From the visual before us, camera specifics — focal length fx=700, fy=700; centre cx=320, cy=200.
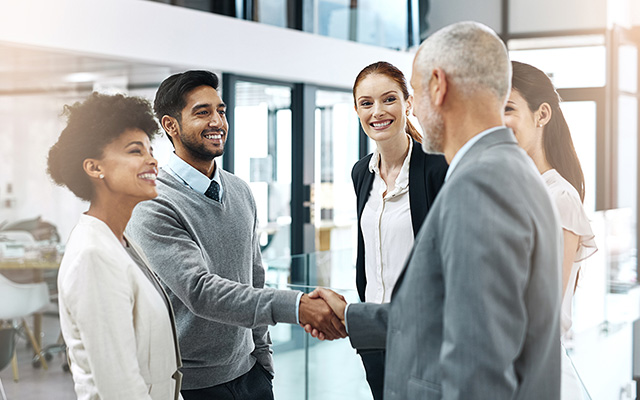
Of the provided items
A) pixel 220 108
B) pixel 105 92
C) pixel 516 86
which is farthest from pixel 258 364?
pixel 516 86

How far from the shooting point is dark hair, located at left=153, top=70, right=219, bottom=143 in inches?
85.1

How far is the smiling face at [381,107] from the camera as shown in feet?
7.68

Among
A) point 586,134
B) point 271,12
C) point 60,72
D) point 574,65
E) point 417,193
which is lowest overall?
point 417,193

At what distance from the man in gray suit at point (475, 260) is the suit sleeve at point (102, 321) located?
560mm

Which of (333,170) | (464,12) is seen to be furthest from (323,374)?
(464,12)

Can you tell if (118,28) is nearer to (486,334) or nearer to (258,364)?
(258,364)

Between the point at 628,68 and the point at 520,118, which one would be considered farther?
the point at 628,68

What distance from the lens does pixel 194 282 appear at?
6.38ft

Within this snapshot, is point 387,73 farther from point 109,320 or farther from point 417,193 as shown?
point 109,320

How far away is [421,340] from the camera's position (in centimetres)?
134

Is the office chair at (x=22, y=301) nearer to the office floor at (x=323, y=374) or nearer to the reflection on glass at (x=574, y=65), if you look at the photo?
the office floor at (x=323, y=374)

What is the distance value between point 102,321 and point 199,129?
83 cm

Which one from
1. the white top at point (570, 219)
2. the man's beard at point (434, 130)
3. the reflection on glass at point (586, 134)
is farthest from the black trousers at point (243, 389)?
the reflection on glass at point (586, 134)

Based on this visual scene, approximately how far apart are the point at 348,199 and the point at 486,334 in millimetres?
6446
